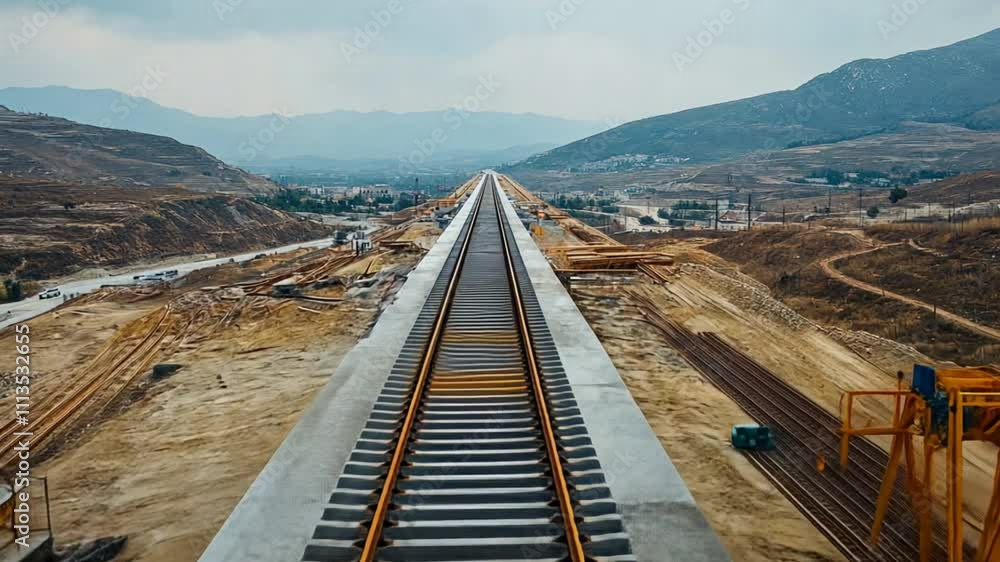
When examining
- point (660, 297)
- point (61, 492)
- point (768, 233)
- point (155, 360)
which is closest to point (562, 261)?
point (660, 297)

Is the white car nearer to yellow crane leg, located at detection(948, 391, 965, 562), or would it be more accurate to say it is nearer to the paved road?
the paved road

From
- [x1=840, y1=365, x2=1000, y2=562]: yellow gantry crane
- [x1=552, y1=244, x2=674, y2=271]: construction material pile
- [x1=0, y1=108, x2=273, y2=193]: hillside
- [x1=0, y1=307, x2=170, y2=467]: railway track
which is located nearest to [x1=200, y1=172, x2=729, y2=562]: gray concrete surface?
[x1=840, y1=365, x2=1000, y2=562]: yellow gantry crane

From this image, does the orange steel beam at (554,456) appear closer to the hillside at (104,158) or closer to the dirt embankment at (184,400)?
the dirt embankment at (184,400)

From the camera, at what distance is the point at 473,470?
6.65 metres

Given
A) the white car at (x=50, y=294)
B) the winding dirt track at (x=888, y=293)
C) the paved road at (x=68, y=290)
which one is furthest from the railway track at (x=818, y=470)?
the white car at (x=50, y=294)

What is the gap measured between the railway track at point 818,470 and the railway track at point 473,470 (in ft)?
8.28

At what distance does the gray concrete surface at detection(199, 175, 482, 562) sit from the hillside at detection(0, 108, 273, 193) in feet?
333

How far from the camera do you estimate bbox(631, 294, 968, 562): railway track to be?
6457mm

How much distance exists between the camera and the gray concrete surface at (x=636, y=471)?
17.2ft

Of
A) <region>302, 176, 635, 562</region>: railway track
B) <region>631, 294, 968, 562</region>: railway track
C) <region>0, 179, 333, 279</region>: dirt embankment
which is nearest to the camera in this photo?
<region>302, 176, 635, 562</region>: railway track

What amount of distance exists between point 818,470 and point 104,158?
124804mm

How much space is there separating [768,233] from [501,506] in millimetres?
38284

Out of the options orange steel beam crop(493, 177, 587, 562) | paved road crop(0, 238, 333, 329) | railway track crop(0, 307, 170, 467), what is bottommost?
paved road crop(0, 238, 333, 329)

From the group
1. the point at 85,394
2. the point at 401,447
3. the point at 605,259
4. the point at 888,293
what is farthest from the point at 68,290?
the point at 888,293
